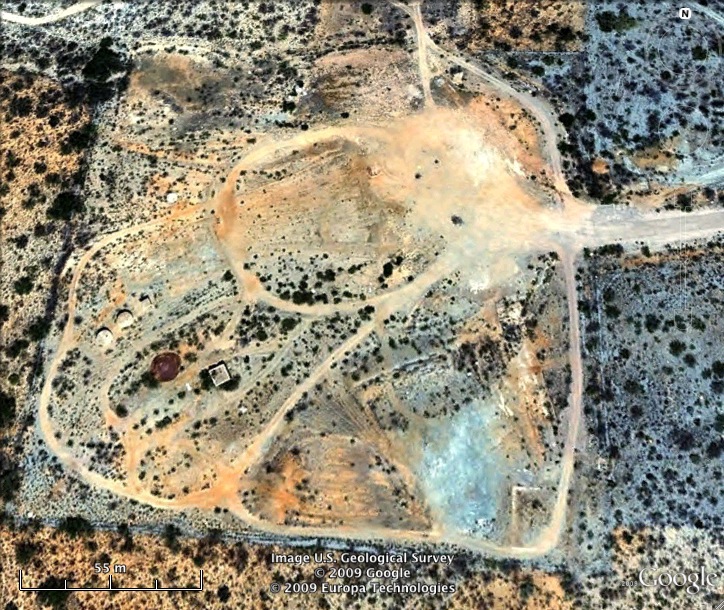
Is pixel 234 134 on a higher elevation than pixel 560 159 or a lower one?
higher

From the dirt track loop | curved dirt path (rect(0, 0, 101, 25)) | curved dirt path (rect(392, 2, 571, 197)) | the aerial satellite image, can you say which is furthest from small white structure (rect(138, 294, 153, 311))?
curved dirt path (rect(0, 0, 101, 25))

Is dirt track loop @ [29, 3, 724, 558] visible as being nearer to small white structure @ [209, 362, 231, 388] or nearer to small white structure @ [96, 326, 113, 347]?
small white structure @ [96, 326, 113, 347]

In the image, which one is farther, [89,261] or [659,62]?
[659,62]

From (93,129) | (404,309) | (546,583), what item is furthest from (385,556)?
(93,129)

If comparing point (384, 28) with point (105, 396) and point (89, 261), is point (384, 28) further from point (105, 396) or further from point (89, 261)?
point (105, 396)

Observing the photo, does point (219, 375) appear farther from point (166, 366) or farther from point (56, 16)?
point (56, 16)

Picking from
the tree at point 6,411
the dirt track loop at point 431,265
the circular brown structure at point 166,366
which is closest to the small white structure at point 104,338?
the dirt track loop at point 431,265

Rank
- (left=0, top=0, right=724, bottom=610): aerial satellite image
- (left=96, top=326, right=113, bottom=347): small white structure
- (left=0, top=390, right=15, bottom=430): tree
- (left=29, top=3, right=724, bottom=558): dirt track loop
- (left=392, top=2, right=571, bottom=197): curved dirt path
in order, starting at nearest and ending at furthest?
1. (left=0, top=0, right=724, bottom=610): aerial satellite image
2. (left=29, top=3, right=724, bottom=558): dirt track loop
3. (left=0, top=390, right=15, bottom=430): tree
4. (left=96, top=326, right=113, bottom=347): small white structure
5. (left=392, top=2, right=571, bottom=197): curved dirt path
